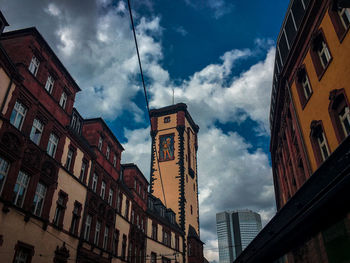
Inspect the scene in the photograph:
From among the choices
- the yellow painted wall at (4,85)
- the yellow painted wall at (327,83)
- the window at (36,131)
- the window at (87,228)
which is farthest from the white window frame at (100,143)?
the yellow painted wall at (327,83)

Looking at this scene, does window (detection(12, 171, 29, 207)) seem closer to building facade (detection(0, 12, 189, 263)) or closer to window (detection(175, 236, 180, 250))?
building facade (detection(0, 12, 189, 263))

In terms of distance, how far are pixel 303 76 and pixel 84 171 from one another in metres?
17.3

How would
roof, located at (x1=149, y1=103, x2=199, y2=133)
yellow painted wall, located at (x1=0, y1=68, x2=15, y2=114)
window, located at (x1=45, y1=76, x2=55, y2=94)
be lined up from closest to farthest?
yellow painted wall, located at (x1=0, y1=68, x2=15, y2=114)
window, located at (x1=45, y1=76, x2=55, y2=94)
roof, located at (x1=149, y1=103, x2=199, y2=133)

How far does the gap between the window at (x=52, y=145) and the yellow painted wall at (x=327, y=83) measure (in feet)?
52.9

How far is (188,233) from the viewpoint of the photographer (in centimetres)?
4962

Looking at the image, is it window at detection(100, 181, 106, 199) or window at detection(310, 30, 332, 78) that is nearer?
window at detection(310, 30, 332, 78)

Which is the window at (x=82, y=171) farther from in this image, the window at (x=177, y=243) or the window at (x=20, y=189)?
the window at (x=177, y=243)

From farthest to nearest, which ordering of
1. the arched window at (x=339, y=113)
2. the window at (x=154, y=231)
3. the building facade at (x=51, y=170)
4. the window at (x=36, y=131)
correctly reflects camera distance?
the window at (x=154, y=231)
the window at (x=36, y=131)
the building facade at (x=51, y=170)
the arched window at (x=339, y=113)

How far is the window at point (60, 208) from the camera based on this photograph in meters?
19.3

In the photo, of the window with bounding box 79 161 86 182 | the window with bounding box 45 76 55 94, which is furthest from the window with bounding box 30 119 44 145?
the window with bounding box 79 161 86 182

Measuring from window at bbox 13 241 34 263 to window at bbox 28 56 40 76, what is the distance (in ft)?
32.8

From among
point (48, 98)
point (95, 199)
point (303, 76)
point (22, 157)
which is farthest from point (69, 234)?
point (303, 76)

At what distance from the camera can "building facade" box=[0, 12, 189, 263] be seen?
15.5 metres

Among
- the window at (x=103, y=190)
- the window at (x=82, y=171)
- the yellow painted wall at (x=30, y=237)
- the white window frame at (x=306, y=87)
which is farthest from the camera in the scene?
the window at (x=103, y=190)
